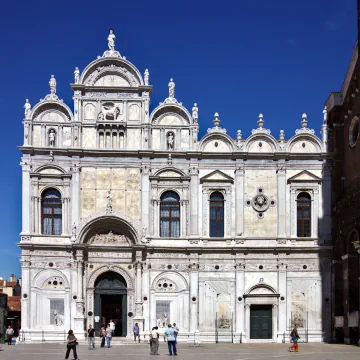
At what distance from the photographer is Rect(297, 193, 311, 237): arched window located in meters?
46.8

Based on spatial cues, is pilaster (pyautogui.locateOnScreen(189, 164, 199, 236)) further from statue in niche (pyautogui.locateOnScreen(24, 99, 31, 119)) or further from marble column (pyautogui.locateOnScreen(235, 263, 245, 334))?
statue in niche (pyautogui.locateOnScreen(24, 99, 31, 119))

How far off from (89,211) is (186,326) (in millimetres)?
8800

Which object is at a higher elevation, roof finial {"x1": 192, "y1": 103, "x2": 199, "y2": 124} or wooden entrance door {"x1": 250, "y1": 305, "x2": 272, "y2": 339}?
roof finial {"x1": 192, "y1": 103, "x2": 199, "y2": 124}

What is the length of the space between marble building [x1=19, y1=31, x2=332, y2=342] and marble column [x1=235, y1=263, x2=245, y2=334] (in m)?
0.06

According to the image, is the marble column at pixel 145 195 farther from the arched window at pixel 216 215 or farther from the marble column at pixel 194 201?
the arched window at pixel 216 215

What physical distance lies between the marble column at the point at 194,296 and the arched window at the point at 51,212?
27.0ft

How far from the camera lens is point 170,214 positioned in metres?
46.8

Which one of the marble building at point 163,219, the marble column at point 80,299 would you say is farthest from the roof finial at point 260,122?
the marble column at point 80,299

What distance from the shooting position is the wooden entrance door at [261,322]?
1801 inches

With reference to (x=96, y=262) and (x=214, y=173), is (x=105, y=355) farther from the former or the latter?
(x=214, y=173)

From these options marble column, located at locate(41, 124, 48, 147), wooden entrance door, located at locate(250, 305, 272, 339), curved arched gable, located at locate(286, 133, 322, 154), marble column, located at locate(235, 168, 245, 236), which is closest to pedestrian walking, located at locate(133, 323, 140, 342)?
wooden entrance door, located at locate(250, 305, 272, 339)

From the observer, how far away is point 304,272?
4631 centimetres

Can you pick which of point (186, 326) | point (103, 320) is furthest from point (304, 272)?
point (103, 320)

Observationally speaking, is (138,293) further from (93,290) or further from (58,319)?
(58,319)
